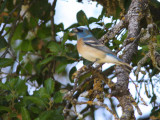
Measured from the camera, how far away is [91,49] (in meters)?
3.11

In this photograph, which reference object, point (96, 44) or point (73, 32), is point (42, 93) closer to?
point (96, 44)

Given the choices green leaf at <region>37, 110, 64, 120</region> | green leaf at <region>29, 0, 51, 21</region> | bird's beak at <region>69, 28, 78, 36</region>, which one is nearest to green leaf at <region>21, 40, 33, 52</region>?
green leaf at <region>29, 0, 51, 21</region>

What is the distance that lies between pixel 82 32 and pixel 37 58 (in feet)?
4.73

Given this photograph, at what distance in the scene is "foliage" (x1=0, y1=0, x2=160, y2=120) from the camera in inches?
119

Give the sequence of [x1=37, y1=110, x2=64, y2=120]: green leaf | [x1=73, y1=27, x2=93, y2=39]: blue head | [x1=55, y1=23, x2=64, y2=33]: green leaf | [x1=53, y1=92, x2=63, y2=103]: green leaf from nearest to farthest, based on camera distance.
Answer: [x1=37, y1=110, x2=64, y2=120]: green leaf → [x1=53, y1=92, x2=63, y2=103]: green leaf → [x1=73, y1=27, x2=93, y2=39]: blue head → [x1=55, y1=23, x2=64, y2=33]: green leaf

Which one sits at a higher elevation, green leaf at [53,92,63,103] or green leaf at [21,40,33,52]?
green leaf at [21,40,33,52]

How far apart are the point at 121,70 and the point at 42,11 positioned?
75.5 inches

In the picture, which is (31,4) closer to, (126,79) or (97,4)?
(97,4)

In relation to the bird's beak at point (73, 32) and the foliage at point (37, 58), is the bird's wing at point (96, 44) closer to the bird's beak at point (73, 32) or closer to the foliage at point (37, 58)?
Result: the foliage at point (37, 58)

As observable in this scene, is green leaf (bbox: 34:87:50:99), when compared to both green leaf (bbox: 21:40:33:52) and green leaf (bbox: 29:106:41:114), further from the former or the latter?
green leaf (bbox: 21:40:33:52)

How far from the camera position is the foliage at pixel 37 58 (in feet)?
9.89

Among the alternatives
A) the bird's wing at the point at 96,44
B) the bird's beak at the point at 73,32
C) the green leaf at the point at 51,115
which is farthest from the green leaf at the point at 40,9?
the green leaf at the point at 51,115

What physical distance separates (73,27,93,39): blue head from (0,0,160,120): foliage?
0.08 m

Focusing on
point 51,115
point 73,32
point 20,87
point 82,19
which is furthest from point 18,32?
point 51,115
